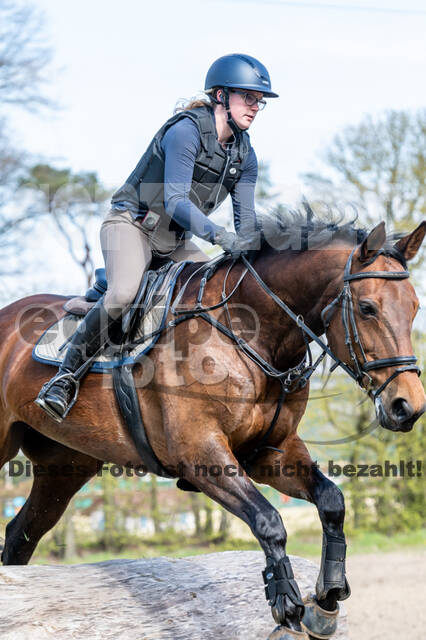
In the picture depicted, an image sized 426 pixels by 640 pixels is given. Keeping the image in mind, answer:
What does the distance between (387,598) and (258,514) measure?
5967mm

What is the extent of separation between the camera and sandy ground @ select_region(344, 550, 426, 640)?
7.59 metres

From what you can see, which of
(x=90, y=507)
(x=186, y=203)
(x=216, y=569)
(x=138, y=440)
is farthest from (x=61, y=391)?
(x=90, y=507)

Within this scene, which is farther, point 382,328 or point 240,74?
point 240,74

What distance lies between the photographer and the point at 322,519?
12.7 ft

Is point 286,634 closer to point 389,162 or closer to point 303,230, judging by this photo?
point 303,230

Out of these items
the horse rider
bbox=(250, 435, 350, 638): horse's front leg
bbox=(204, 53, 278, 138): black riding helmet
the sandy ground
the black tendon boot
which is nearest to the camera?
bbox=(250, 435, 350, 638): horse's front leg

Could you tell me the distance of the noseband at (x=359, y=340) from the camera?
3.23 metres

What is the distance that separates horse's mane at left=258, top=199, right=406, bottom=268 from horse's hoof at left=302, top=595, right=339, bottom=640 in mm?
1927

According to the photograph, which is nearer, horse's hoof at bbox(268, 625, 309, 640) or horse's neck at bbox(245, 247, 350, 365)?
horse's hoof at bbox(268, 625, 309, 640)

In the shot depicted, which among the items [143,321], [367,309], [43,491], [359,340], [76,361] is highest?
[367,309]

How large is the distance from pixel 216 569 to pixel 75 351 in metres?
1.87

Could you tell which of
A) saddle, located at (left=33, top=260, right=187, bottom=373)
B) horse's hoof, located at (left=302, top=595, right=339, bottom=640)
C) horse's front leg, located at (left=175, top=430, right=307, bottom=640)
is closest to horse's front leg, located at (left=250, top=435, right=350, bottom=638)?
horse's hoof, located at (left=302, top=595, right=339, bottom=640)

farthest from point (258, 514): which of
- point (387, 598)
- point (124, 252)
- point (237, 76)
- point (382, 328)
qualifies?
point (387, 598)

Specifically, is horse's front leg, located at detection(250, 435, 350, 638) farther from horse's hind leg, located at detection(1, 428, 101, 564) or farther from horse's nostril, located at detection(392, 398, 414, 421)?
horse's hind leg, located at detection(1, 428, 101, 564)
